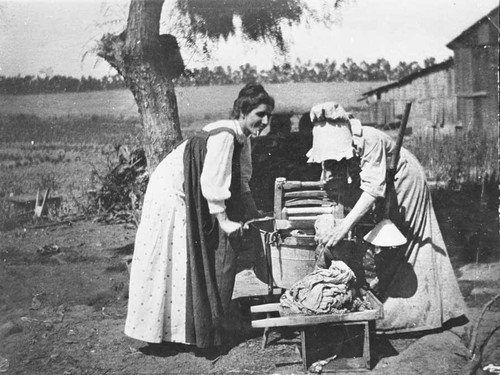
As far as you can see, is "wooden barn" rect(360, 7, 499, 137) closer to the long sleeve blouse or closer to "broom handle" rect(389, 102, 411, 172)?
"broom handle" rect(389, 102, 411, 172)

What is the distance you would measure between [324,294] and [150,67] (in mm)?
3281

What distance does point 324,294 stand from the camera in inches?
122

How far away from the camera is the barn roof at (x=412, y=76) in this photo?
30.8ft

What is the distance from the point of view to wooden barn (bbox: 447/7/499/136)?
29.5 feet

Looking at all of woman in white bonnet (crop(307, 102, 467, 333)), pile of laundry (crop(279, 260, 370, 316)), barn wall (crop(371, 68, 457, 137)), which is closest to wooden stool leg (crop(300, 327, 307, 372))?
pile of laundry (crop(279, 260, 370, 316))

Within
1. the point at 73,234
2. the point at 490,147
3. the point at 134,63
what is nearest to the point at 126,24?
the point at 134,63

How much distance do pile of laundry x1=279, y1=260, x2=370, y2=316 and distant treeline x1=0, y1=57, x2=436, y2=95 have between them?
335 cm

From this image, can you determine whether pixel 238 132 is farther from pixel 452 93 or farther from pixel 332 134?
pixel 452 93

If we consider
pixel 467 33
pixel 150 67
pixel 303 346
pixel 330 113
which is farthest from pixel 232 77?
pixel 467 33

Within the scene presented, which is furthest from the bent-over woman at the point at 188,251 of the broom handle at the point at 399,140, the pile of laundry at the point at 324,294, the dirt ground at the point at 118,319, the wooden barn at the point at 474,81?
the wooden barn at the point at 474,81

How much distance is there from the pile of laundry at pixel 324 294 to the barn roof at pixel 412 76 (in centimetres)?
668

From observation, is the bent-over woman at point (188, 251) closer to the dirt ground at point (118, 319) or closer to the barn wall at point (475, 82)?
the dirt ground at point (118, 319)

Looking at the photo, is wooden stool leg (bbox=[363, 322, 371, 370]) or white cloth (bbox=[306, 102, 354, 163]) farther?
white cloth (bbox=[306, 102, 354, 163])

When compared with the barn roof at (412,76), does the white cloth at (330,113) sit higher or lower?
lower
